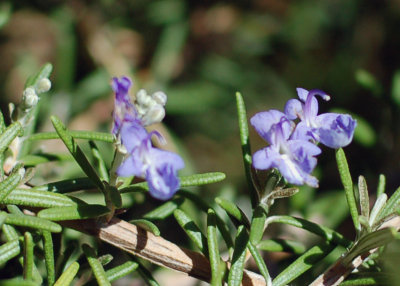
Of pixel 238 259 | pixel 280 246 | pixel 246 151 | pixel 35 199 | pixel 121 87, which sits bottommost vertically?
pixel 280 246

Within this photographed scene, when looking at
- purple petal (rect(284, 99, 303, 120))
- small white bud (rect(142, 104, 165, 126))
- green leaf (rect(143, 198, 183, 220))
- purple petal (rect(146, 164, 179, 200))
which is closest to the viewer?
purple petal (rect(146, 164, 179, 200))

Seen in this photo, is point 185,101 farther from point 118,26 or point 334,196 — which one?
point 334,196

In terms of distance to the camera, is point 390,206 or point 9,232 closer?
point 9,232

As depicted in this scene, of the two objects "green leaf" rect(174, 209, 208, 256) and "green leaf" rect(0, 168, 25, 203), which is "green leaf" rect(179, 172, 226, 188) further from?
"green leaf" rect(0, 168, 25, 203)

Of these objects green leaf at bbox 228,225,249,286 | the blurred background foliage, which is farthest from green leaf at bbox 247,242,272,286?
the blurred background foliage

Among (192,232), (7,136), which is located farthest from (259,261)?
(7,136)

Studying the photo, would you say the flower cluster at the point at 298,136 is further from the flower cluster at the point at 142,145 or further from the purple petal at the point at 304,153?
the flower cluster at the point at 142,145

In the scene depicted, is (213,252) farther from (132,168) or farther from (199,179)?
(132,168)
